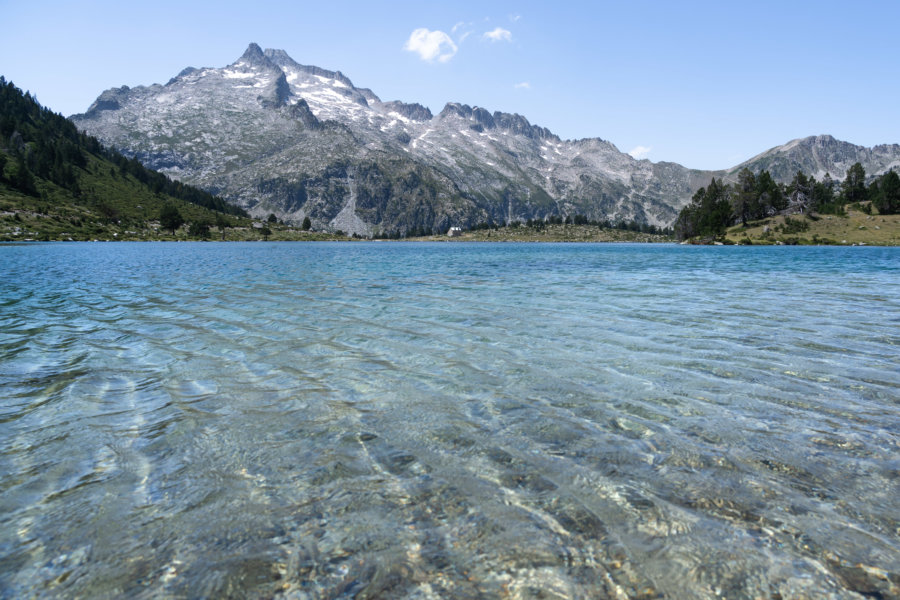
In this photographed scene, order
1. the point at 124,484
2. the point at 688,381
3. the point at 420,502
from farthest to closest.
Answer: the point at 688,381
the point at 124,484
the point at 420,502

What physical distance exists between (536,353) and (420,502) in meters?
9.34

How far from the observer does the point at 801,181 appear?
178 metres

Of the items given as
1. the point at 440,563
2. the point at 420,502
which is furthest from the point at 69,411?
the point at 440,563

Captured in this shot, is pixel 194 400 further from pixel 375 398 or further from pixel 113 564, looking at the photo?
pixel 113 564

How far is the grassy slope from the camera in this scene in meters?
143

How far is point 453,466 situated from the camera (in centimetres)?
741

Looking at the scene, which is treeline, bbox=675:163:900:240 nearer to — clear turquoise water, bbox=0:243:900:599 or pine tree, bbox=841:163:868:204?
pine tree, bbox=841:163:868:204

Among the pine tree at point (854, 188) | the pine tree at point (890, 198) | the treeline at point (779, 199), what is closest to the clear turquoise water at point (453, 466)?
the treeline at point (779, 199)

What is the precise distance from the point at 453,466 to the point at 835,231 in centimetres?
20039

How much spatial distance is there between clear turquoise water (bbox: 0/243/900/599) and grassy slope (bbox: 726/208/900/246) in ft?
577

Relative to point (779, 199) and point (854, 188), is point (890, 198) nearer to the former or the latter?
point (854, 188)

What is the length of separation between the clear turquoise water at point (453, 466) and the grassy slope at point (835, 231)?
6930 inches

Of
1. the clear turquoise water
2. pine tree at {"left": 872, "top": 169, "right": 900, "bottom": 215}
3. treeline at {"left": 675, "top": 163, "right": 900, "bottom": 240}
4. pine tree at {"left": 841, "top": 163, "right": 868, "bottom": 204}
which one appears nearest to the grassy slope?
pine tree at {"left": 872, "top": 169, "right": 900, "bottom": 215}

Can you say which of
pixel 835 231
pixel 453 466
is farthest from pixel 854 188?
pixel 453 466
